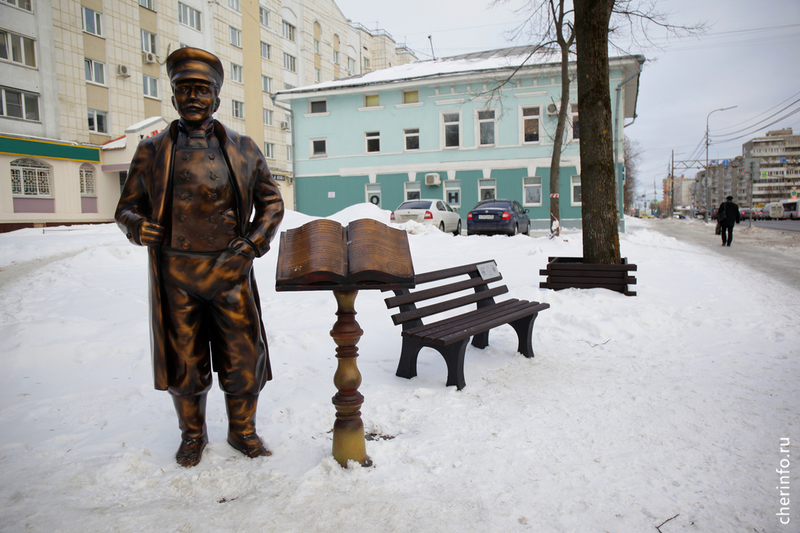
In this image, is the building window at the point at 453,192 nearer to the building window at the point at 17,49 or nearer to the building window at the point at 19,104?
the building window at the point at 19,104

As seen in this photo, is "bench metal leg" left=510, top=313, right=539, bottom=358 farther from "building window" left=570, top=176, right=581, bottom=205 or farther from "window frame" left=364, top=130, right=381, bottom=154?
"window frame" left=364, top=130, right=381, bottom=154

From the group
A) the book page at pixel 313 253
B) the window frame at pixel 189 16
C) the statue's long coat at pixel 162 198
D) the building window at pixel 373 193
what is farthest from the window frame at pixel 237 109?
the book page at pixel 313 253

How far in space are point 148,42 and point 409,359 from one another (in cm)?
2697

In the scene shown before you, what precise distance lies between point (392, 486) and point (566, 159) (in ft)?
77.3

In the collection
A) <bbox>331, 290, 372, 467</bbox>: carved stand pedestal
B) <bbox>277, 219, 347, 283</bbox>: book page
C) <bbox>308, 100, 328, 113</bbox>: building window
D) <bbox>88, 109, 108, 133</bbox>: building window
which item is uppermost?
<bbox>308, 100, 328, 113</bbox>: building window

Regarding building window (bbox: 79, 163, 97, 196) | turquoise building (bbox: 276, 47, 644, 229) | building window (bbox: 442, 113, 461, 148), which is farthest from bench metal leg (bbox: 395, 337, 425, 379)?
building window (bbox: 79, 163, 97, 196)

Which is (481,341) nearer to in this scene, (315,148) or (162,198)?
(162,198)

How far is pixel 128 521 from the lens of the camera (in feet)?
6.89

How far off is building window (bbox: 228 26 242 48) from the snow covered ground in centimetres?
2850

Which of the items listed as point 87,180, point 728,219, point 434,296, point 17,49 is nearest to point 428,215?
point 728,219

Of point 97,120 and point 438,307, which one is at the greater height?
point 97,120

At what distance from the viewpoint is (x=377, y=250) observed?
97.1 inches

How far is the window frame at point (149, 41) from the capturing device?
2475 centimetres

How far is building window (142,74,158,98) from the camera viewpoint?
24.7 meters
